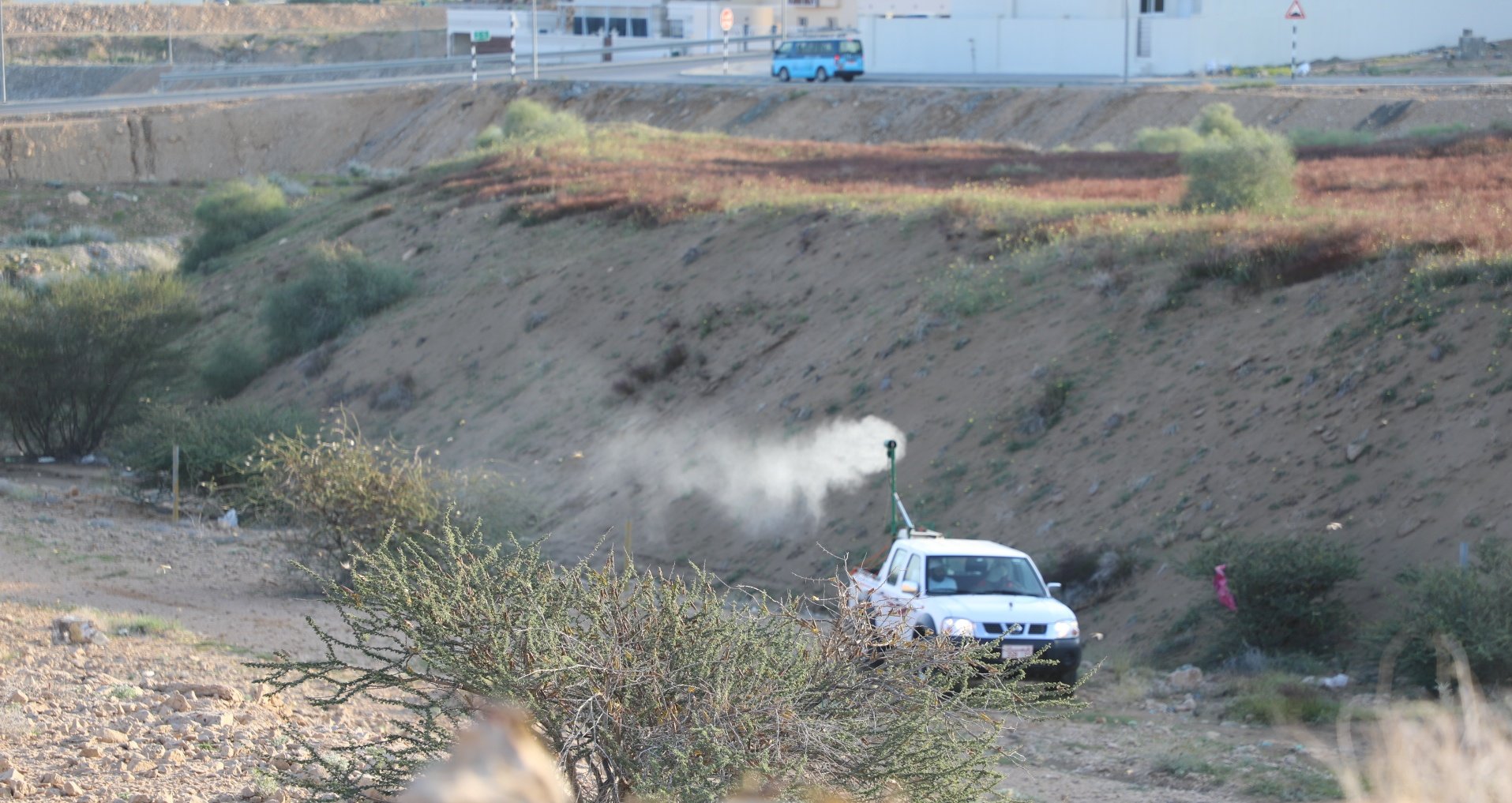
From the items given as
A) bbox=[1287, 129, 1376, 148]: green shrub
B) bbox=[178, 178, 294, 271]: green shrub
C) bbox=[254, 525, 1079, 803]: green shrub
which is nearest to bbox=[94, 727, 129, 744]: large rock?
bbox=[254, 525, 1079, 803]: green shrub

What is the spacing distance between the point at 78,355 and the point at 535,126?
25.9m

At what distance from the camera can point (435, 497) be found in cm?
1616

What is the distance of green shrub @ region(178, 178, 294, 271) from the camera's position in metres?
44.1

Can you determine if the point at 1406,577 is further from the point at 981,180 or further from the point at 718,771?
the point at 981,180

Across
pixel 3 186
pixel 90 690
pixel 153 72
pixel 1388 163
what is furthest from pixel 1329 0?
pixel 153 72

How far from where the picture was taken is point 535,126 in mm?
51406

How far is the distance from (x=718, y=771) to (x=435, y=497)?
11177 mm

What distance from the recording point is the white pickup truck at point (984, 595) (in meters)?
12.2

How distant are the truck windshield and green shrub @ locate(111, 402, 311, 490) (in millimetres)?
12321

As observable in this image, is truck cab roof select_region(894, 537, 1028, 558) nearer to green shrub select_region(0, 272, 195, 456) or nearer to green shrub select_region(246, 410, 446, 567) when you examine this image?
green shrub select_region(246, 410, 446, 567)

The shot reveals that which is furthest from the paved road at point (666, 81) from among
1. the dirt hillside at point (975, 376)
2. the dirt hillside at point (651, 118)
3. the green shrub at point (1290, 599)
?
the green shrub at point (1290, 599)

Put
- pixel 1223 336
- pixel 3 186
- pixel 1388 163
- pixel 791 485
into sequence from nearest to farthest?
pixel 1223 336 → pixel 791 485 → pixel 1388 163 → pixel 3 186

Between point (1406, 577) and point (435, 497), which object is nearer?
point (1406, 577)

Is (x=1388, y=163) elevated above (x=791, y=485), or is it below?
above
